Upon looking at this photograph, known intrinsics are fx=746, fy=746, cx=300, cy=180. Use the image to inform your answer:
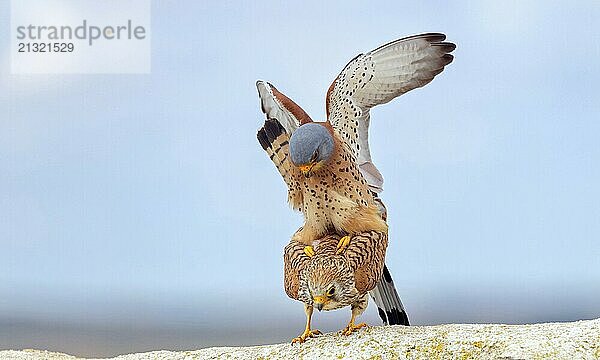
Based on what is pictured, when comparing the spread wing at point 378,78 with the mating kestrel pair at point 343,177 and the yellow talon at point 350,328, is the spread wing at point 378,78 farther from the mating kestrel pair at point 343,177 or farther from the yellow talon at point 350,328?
the yellow talon at point 350,328

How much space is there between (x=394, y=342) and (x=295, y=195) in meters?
0.87

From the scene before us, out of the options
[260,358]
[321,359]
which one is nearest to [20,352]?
[260,358]

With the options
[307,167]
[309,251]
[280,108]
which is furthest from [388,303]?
[280,108]

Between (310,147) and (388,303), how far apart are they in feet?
3.70

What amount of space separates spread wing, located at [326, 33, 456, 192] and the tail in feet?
1.71

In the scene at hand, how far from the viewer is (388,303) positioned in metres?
4.11

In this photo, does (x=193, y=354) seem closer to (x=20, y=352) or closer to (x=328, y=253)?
(x=328, y=253)

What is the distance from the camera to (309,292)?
3.54 meters

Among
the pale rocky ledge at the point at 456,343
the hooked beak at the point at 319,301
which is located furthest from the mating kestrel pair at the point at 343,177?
the pale rocky ledge at the point at 456,343

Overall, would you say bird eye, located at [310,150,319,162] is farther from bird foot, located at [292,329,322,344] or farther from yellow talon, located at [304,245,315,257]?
bird foot, located at [292,329,322,344]

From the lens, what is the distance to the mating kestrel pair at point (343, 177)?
139 inches

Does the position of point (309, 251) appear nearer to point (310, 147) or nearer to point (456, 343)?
point (310, 147)

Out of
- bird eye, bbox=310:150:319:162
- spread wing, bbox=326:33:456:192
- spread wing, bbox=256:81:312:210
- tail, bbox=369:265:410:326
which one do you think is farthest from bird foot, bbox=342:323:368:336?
bird eye, bbox=310:150:319:162

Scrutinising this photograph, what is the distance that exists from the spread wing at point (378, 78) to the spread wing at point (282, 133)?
0.26m
